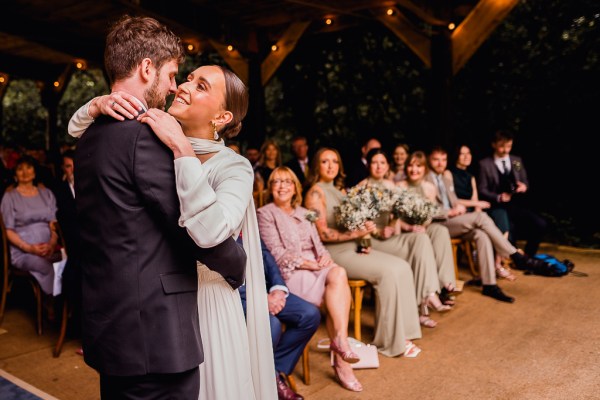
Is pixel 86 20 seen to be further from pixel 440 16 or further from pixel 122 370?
pixel 122 370

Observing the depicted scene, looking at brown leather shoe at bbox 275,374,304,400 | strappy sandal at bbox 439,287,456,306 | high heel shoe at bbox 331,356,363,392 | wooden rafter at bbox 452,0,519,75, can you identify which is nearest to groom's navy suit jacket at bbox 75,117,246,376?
brown leather shoe at bbox 275,374,304,400

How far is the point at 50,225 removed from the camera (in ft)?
15.3

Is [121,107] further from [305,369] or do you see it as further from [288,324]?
[305,369]

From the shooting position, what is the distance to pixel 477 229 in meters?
5.30

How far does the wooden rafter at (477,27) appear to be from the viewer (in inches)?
248

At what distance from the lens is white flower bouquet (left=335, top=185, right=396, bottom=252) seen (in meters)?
3.99

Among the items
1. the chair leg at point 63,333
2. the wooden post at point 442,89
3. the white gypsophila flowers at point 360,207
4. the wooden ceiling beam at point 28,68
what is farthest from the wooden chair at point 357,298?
the wooden ceiling beam at point 28,68

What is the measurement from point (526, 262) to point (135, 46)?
A: 18.0 ft

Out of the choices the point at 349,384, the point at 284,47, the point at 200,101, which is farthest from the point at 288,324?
→ the point at 284,47

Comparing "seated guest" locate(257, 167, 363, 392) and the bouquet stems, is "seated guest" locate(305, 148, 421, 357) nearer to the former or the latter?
the bouquet stems

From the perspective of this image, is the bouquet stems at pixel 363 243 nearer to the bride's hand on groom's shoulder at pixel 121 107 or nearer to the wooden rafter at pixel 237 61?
the bride's hand on groom's shoulder at pixel 121 107

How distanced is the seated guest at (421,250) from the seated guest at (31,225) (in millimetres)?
2859

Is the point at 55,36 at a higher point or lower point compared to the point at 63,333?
higher

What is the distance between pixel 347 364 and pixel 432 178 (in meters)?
2.98
